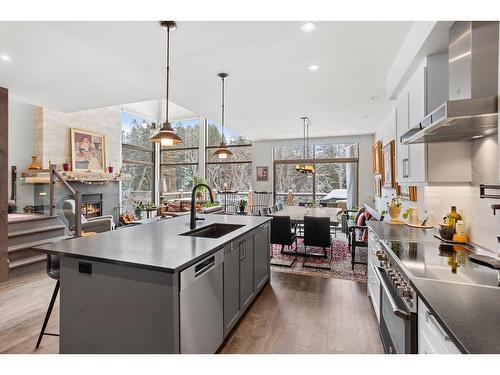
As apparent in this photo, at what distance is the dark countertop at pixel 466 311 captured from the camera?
32.0 inches

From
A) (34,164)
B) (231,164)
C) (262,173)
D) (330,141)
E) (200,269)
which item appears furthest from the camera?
(231,164)

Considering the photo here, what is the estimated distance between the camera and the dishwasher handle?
1541mm

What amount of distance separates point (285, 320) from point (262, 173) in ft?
21.9

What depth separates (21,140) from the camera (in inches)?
223

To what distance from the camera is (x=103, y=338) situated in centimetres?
165

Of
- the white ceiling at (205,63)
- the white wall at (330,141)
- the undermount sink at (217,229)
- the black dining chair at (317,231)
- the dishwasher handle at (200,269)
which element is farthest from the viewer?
the white wall at (330,141)

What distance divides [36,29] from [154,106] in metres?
7.68

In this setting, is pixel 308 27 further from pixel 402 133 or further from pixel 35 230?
pixel 35 230

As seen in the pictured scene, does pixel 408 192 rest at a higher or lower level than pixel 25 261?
higher

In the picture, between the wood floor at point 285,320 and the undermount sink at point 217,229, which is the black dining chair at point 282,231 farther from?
the undermount sink at point 217,229

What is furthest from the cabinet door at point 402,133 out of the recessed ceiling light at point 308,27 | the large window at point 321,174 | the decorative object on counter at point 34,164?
the decorative object on counter at point 34,164

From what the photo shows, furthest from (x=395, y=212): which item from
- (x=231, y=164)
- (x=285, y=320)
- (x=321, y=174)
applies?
(x=231, y=164)

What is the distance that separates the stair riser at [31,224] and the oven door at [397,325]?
5.07m

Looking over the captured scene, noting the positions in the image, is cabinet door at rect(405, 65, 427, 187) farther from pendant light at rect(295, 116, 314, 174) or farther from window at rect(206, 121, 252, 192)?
window at rect(206, 121, 252, 192)
